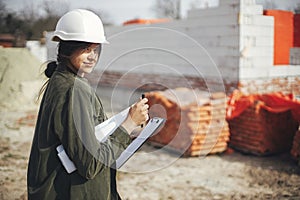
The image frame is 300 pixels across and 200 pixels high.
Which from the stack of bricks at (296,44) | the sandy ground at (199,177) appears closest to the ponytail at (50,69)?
the sandy ground at (199,177)

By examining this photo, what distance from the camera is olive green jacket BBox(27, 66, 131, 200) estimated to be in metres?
1.46

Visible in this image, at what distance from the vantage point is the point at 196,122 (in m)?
5.34

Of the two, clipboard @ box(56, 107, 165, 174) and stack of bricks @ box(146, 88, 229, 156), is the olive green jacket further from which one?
stack of bricks @ box(146, 88, 229, 156)

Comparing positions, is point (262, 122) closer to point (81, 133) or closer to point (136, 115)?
point (136, 115)

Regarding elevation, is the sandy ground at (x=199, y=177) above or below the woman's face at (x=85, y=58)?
below

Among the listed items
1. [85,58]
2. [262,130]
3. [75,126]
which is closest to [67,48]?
[85,58]

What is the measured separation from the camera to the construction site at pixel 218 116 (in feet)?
13.7

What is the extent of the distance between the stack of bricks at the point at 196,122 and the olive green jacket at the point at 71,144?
3.55m

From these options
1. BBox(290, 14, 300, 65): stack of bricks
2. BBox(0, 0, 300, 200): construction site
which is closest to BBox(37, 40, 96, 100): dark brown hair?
BBox(0, 0, 300, 200): construction site

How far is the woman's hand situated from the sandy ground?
Result: 71.7 inches

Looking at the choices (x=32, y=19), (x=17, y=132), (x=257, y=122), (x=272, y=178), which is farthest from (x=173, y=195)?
(x=32, y=19)

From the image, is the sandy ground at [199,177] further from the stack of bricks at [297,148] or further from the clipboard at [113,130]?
the clipboard at [113,130]

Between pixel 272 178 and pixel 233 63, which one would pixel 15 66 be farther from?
pixel 272 178

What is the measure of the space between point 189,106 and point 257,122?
1037mm
